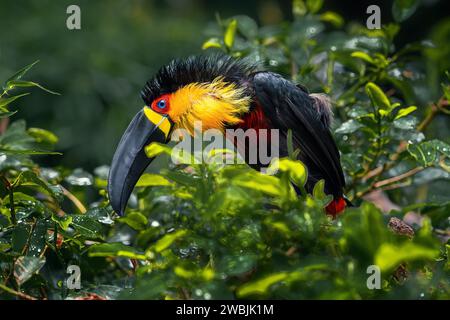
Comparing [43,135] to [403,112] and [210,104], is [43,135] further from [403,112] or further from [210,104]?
[403,112]

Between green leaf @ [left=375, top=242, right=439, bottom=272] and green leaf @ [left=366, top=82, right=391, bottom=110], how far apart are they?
3.28 ft

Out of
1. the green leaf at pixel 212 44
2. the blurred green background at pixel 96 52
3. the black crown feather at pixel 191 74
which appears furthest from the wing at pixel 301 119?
the blurred green background at pixel 96 52

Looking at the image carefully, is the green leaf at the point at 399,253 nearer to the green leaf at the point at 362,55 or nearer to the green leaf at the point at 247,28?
the green leaf at the point at 362,55

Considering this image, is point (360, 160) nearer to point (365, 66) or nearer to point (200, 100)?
point (365, 66)

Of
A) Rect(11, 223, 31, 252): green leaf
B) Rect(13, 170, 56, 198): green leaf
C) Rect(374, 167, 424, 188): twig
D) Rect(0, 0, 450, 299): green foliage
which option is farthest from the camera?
Rect(374, 167, 424, 188): twig

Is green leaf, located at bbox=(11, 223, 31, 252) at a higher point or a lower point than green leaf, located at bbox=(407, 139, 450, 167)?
lower

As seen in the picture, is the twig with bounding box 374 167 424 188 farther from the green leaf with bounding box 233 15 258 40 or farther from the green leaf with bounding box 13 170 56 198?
the green leaf with bounding box 13 170 56 198

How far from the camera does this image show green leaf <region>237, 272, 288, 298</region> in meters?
1.47

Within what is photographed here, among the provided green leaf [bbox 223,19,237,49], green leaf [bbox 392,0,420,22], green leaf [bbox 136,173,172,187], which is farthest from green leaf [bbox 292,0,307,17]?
green leaf [bbox 136,173,172,187]

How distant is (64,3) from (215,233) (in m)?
5.72

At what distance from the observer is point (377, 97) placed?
92.6 inches

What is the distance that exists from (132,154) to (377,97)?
39.4 inches

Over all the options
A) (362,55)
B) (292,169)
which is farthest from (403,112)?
(292,169)

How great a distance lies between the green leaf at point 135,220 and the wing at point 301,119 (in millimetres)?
1017
